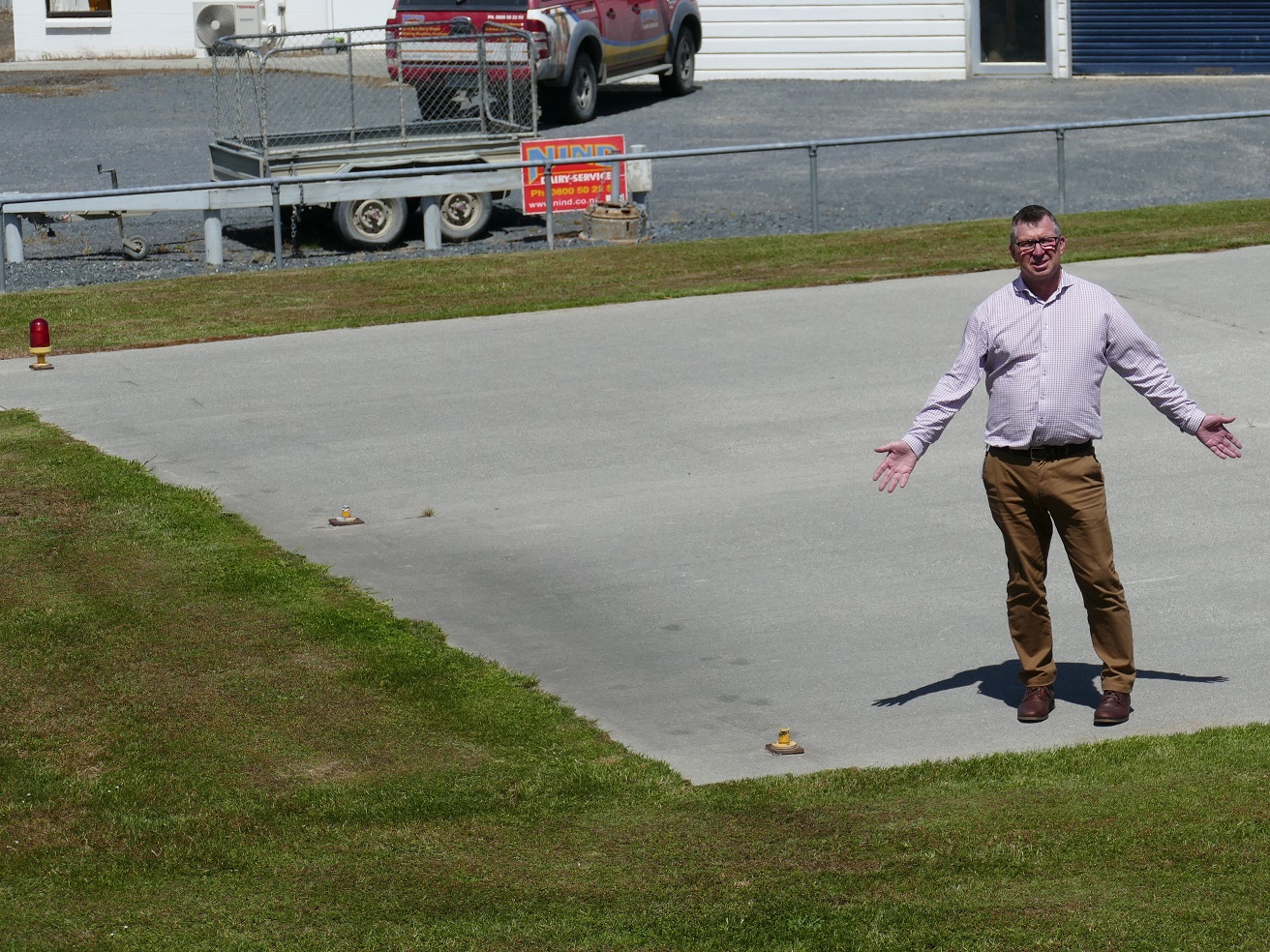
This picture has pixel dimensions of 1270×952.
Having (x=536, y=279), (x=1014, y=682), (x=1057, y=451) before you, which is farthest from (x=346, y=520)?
(x=536, y=279)

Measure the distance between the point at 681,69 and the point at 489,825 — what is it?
26402 mm

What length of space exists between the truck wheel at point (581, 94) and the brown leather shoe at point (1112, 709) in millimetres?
21337

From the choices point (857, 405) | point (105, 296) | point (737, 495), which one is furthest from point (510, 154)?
point (737, 495)

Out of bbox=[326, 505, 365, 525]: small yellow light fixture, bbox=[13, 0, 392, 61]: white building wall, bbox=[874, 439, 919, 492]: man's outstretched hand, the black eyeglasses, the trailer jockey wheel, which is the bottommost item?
bbox=[326, 505, 365, 525]: small yellow light fixture

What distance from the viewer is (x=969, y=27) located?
111 ft

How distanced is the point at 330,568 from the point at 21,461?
3.18m

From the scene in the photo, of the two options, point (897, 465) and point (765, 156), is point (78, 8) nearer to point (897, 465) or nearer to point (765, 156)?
point (765, 156)

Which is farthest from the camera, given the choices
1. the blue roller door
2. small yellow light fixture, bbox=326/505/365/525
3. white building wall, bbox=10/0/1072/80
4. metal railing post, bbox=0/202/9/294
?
white building wall, bbox=10/0/1072/80

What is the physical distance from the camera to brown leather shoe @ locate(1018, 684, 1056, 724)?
750cm

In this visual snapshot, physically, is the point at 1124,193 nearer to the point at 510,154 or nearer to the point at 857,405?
the point at 510,154

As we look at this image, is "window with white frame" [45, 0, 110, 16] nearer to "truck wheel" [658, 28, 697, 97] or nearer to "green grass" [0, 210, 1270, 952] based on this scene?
"truck wheel" [658, 28, 697, 97]

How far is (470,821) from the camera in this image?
655 centimetres

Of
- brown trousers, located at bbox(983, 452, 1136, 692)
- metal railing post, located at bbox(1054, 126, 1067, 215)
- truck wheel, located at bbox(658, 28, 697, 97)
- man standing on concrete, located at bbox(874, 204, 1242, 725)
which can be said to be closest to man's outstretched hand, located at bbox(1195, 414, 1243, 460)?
man standing on concrete, located at bbox(874, 204, 1242, 725)

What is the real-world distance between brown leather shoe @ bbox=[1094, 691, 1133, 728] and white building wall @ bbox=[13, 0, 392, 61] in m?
31.4
